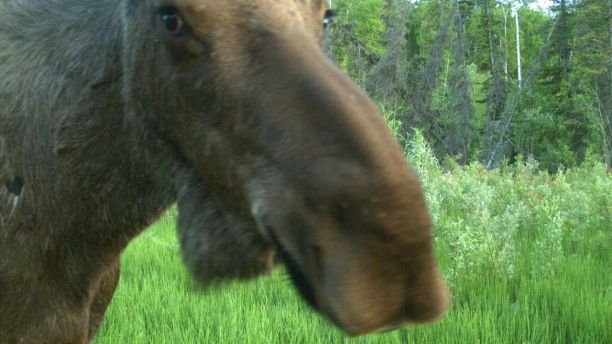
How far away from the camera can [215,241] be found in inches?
70.5

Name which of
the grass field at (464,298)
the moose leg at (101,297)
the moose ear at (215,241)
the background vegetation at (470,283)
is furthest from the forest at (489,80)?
the moose ear at (215,241)

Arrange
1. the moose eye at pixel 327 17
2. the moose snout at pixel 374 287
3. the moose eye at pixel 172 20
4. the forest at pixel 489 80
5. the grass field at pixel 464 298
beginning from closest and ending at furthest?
the moose snout at pixel 374 287 < the moose eye at pixel 172 20 < the moose eye at pixel 327 17 < the grass field at pixel 464 298 < the forest at pixel 489 80

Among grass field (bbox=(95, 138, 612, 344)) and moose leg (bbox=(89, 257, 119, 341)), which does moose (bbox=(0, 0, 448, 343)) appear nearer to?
moose leg (bbox=(89, 257, 119, 341))

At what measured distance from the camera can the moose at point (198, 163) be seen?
1.29 m

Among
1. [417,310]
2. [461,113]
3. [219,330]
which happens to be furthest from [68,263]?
[461,113]

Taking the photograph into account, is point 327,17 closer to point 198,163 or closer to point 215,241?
point 198,163

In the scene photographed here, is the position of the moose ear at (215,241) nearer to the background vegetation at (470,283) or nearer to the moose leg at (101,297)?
the background vegetation at (470,283)

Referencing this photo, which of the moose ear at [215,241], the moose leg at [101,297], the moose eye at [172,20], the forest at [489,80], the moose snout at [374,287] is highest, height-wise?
the moose eye at [172,20]

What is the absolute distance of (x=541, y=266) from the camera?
4.71 m

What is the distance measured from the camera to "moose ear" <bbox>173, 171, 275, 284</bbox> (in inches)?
67.2

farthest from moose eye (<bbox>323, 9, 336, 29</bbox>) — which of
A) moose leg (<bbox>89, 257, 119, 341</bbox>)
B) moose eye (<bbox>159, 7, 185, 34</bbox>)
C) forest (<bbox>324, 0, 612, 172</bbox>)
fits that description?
forest (<bbox>324, 0, 612, 172</bbox>)

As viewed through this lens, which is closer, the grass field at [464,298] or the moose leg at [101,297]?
the moose leg at [101,297]

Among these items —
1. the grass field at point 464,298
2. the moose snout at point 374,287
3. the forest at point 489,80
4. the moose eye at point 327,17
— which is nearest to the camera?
the moose snout at point 374,287

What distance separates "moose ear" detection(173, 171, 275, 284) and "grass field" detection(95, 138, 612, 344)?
1.20m
